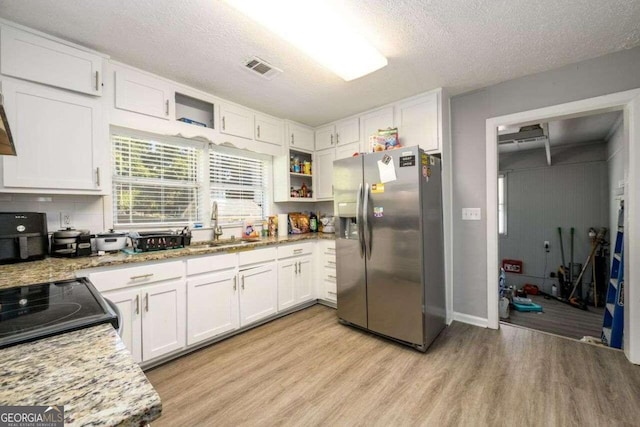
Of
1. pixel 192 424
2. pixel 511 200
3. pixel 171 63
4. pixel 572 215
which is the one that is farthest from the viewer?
pixel 511 200

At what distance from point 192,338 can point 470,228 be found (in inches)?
109

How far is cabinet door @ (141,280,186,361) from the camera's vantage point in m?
1.94

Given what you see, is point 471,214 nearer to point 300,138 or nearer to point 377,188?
point 377,188

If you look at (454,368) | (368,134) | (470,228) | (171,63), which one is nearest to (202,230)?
(171,63)

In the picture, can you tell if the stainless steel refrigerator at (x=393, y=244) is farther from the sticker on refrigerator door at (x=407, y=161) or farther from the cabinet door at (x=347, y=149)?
the cabinet door at (x=347, y=149)

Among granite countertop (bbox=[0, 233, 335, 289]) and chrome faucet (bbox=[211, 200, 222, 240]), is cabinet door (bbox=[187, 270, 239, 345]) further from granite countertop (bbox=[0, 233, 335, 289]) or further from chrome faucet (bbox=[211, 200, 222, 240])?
chrome faucet (bbox=[211, 200, 222, 240])

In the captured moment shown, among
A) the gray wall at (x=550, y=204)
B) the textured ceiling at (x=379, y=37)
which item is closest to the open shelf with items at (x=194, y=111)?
the textured ceiling at (x=379, y=37)

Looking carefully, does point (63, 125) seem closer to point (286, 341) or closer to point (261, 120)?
point (261, 120)

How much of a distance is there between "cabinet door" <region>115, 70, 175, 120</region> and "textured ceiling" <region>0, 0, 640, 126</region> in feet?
0.36

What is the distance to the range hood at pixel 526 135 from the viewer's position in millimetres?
3674

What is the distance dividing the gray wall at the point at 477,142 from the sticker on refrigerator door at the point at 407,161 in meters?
0.90

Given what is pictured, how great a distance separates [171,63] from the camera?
2.12 meters

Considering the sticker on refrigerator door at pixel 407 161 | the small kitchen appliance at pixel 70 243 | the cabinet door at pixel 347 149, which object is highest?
the cabinet door at pixel 347 149

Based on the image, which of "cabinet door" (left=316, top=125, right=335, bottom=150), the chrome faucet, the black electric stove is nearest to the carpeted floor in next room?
"cabinet door" (left=316, top=125, right=335, bottom=150)
